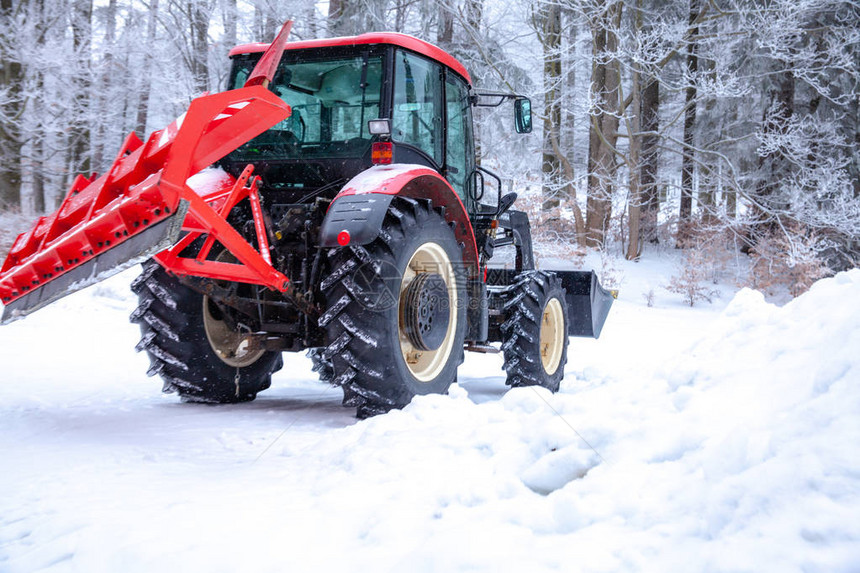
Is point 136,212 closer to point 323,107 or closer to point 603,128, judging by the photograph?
point 323,107

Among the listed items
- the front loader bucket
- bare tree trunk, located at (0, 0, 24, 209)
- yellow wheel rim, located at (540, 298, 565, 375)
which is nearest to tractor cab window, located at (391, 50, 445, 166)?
yellow wheel rim, located at (540, 298, 565, 375)

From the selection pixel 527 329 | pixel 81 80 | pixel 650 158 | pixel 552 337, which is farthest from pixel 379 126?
pixel 650 158

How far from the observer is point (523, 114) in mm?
5918

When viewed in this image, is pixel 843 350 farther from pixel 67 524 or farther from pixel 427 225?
pixel 67 524

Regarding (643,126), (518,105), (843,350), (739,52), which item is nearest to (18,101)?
(518,105)

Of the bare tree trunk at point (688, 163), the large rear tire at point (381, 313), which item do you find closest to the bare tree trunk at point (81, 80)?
the large rear tire at point (381, 313)

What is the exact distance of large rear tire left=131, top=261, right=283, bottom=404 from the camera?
4594 mm

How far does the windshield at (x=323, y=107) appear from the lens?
4625mm

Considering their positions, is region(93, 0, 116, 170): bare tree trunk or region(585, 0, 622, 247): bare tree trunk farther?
region(585, 0, 622, 247): bare tree trunk

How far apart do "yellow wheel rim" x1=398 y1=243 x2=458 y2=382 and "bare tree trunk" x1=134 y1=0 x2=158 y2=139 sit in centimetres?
Answer: 1217

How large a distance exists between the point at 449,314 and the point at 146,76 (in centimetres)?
1251

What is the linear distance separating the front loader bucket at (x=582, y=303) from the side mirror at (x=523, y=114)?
1.68 meters

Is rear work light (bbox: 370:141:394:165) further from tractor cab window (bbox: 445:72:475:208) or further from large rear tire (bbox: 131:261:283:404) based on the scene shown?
large rear tire (bbox: 131:261:283:404)

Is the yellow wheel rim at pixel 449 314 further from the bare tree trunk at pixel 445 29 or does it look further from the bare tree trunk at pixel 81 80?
the bare tree trunk at pixel 445 29
